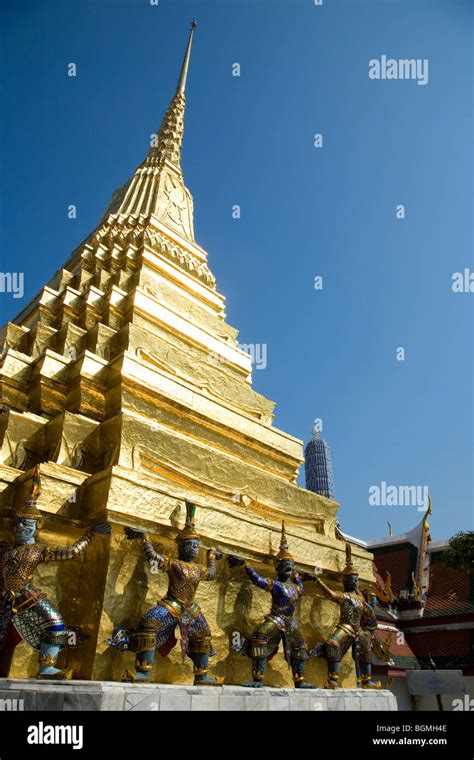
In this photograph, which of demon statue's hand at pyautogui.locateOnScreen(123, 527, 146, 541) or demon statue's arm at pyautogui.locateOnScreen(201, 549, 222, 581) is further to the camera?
demon statue's arm at pyautogui.locateOnScreen(201, 549, 222, 581)

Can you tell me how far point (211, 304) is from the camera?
14.7 metres

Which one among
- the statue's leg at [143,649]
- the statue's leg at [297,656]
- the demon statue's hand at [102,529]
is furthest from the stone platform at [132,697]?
the demon statue's hand at [102,529]

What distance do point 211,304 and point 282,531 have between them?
8.04 m

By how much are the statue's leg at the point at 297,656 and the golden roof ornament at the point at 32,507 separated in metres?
4.10

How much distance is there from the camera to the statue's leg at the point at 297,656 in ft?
25.1

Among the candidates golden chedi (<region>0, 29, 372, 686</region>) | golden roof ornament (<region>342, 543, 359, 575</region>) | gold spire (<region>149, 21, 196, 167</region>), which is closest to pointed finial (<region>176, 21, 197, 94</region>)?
gold spire (<region>149, 21, 196, 167</region>)

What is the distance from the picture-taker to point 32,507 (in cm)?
601

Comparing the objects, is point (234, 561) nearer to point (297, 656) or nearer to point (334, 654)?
point (297, 656)

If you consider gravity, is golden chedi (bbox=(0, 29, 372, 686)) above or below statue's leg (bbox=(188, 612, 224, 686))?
above

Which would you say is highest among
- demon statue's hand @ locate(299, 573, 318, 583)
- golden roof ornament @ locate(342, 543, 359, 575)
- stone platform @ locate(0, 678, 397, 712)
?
golden roof ornament @ locate(342, 543, 359, 575)

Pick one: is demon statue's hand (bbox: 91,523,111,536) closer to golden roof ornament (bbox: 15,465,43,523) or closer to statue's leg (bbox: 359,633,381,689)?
golden roof ornament (bbox: 15,465,43,523)

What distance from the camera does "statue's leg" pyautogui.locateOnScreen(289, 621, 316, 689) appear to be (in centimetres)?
765

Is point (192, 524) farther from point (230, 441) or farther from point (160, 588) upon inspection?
point (230, 441)
